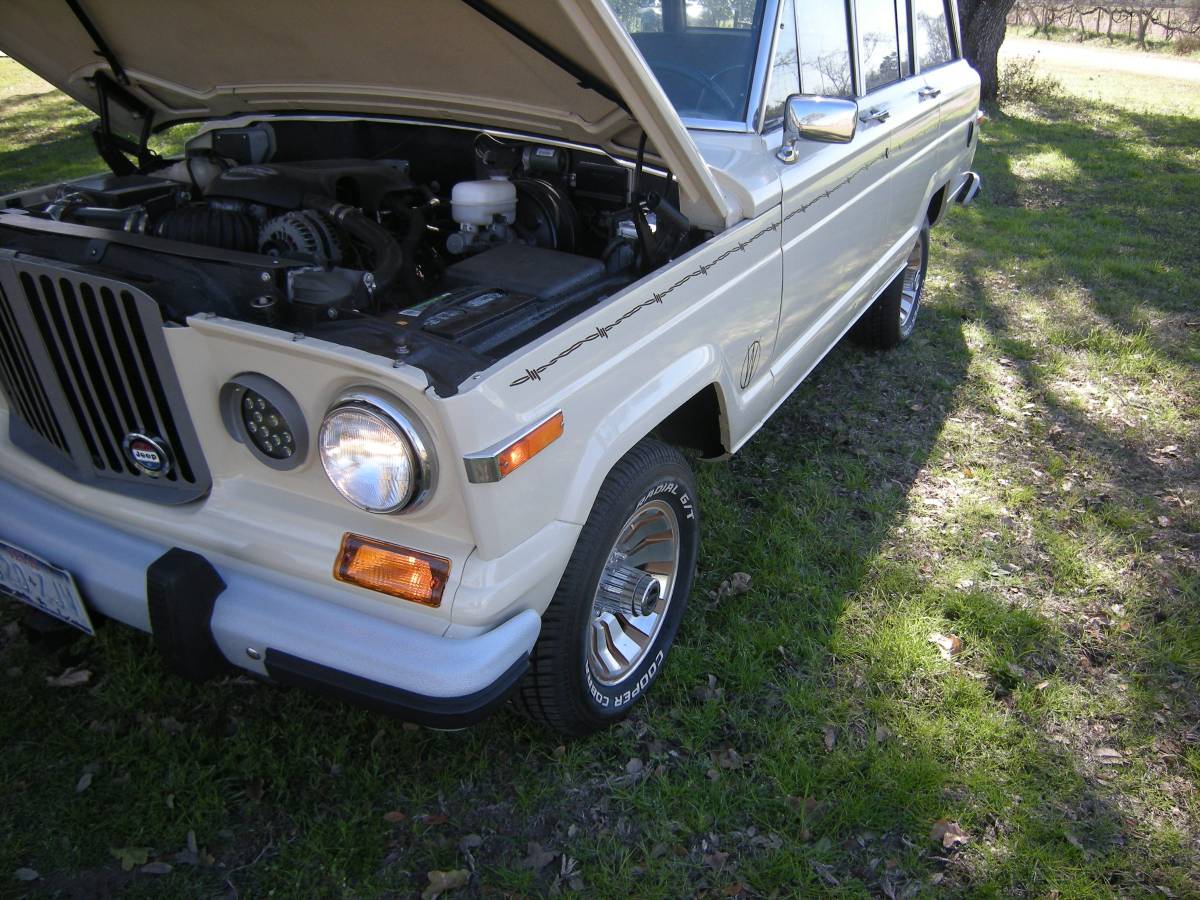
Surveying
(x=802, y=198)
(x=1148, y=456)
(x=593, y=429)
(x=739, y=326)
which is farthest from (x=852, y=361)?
(x=593, y=429)

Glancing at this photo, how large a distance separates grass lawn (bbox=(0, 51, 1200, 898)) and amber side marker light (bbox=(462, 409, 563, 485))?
1079 mm

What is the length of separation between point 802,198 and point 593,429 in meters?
1.43

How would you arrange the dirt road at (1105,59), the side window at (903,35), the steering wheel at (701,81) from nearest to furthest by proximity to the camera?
the steering wheel at (701,81), the side window at (903,35), the dirt road at (1105,59)

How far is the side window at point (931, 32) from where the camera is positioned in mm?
4551

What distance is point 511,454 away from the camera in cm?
187

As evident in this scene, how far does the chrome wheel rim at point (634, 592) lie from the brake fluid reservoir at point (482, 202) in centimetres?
112

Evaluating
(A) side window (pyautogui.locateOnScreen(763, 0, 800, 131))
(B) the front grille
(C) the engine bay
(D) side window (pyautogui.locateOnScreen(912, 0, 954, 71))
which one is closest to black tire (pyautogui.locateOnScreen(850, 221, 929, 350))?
(D) side window (pyautogui.locateOnScreen(912, 0, 954, 71))

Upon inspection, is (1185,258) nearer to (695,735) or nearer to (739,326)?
(739,326)

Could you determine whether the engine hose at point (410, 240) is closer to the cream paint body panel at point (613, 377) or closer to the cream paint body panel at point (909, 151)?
Result: the cream paint body panel at point (613, 377)

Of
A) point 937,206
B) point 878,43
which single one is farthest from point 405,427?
point 937,206

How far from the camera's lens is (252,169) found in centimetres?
303

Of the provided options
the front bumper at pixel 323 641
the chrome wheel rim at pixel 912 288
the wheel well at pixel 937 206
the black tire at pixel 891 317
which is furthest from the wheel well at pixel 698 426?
the wheel well at pixel 937 206

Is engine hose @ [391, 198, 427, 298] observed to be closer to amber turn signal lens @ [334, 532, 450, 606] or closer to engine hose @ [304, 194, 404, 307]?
engine hose @ [304, 194, 404, 307]

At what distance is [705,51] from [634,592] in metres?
1.92
